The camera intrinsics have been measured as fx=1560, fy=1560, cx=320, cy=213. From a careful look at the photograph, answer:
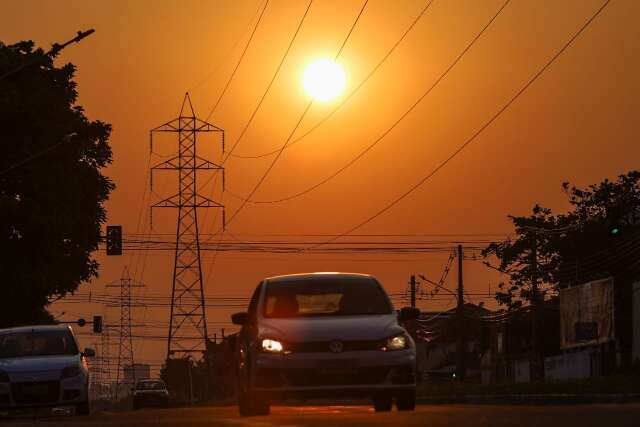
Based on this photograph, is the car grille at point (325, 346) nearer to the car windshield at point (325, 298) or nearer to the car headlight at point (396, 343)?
the car headlight at point (396, 343)

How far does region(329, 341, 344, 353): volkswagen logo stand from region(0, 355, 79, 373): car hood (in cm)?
968

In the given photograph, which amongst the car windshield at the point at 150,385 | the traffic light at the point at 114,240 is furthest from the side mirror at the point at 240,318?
the car windshield at the point at 150,385

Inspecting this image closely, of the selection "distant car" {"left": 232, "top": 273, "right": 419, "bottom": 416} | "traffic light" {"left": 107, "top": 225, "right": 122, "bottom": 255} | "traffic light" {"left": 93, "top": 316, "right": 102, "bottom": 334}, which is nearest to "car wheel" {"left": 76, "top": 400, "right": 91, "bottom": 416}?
"distant car" {"left": 232, "top": 273, "right": 419, "bottom": 416}

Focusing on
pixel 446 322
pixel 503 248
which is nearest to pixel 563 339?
pixel 503 248

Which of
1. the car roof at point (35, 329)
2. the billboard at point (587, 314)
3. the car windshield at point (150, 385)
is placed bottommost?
the car roof at point (35, 329)

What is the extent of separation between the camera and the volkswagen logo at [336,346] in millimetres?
19266

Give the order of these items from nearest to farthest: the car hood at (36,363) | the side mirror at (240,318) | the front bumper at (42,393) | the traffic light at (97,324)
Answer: the side mirror at (240,318) < the front bumper at (42,393) < the car hood at (36,363) < the traffic light at (97,324)

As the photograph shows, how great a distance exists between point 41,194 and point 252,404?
34745mm

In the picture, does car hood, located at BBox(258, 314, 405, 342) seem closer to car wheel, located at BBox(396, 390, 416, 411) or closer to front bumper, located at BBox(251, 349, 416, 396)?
front bumper, located at BBox(251, 349, 416, 396)

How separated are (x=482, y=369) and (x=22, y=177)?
80.7m

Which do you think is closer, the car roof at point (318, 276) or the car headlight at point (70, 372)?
the car roof at point (318, 276)

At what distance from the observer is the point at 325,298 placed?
2067cm

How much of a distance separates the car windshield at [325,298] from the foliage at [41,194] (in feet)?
106

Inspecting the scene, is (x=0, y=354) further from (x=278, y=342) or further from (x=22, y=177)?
(x=22, y=177)
